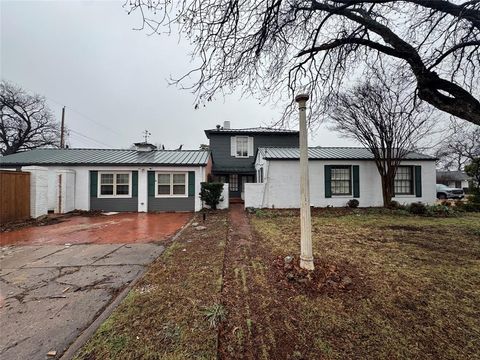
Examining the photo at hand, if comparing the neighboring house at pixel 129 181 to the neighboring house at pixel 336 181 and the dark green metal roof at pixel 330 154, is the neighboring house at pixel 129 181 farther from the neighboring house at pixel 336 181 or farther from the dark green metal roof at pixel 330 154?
the dark green metal roof at pixel 330 154

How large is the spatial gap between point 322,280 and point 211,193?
30.9 ft

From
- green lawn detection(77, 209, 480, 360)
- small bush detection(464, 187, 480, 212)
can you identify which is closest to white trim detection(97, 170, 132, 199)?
green lawn detection(77, 209, 480, 360)

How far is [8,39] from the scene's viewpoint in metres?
6.97

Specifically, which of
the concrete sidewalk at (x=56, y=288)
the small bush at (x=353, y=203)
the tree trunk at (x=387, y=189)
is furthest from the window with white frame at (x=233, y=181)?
the concrete sidewalk at (x=56, y=288)

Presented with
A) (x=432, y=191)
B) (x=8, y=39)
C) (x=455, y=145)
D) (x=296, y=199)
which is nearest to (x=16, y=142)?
(x=8, y=39)

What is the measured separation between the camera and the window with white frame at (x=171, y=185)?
41.5 feet

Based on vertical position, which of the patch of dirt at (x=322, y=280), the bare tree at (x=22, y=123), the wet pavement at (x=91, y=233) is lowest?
the wet pavement at (x=91, y=233)

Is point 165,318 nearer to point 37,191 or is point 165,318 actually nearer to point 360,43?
point 360,43

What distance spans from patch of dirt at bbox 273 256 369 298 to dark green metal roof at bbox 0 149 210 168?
961cm

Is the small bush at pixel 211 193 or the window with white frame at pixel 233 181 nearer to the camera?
the small bush at pixel 211 193

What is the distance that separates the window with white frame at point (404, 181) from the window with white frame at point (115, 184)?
642 inches

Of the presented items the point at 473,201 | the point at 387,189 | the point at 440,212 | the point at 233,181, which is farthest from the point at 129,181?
the point at 473,201

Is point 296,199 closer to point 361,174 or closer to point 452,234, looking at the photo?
point 361,174

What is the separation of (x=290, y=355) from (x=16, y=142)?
37.4m
